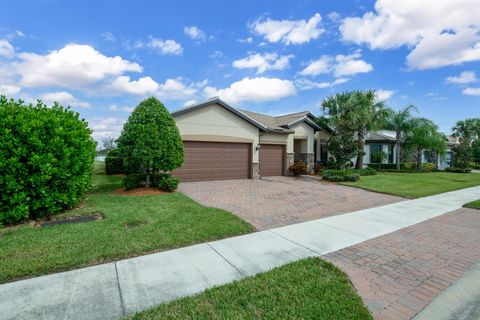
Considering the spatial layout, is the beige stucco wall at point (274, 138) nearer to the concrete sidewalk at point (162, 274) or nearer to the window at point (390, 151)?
the concrete sidewalk at point (162, 274)

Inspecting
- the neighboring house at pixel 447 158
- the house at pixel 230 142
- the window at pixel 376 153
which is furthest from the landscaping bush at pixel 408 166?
the house at pixel 230 142

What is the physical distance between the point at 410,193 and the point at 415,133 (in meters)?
16.2

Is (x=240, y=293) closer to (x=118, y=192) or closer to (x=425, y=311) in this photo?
(x=425, y=311)

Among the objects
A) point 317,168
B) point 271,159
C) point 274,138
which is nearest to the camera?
point 274,138

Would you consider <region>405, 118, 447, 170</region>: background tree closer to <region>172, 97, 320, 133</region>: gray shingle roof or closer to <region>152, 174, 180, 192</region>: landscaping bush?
<region>172, 97, 320, 133</region>: gray shingle roof

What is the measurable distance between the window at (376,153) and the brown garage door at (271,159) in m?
13.0

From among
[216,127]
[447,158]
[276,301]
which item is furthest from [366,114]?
[447,158]

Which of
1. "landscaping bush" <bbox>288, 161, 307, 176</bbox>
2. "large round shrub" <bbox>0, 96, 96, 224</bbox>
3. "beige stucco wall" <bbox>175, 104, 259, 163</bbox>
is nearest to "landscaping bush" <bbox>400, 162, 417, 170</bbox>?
"landscaping bush" <bbox>288, 161, 307, 176</bbox>

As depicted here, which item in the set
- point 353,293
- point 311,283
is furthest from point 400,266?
point 311,283

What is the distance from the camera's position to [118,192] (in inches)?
389

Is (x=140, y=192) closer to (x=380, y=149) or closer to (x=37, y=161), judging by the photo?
(x=37, y=161)

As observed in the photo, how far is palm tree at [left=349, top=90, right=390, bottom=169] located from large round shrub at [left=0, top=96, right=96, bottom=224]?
16.7 meters

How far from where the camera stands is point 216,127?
47.7 ft

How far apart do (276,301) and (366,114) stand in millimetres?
18692
